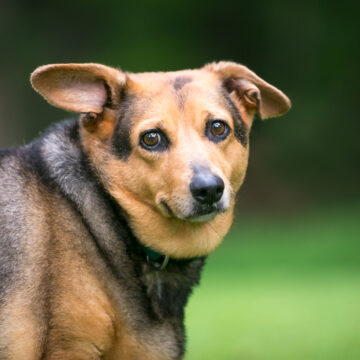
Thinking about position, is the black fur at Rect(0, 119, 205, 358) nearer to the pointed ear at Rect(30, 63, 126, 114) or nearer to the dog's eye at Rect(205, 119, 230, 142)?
the pointed ear at Rect(30, 63, 126, 114)

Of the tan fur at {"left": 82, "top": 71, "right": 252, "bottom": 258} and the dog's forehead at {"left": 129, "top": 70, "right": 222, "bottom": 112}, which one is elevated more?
the dog's forehead at {"left": 129, "top": 70, "right": 222, "bottom": 112}

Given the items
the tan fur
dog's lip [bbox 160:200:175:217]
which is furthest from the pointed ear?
dog's lip [bbox 160:200:175:217]

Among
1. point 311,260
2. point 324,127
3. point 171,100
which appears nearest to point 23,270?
point 171,100

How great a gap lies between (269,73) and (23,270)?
17.4 meters

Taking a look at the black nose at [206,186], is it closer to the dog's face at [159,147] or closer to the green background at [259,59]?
the dog's face at [159,147]

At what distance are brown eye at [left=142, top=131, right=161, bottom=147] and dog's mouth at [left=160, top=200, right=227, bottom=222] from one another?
392 millimetres

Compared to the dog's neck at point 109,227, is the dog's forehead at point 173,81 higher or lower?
higher

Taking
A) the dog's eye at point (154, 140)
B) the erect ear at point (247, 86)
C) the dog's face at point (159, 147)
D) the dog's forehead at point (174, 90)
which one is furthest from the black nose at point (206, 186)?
the erect ear at point (247, 86)

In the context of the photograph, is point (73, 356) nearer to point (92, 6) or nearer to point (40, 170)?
point (40, 170)

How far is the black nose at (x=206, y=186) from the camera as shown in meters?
4.80

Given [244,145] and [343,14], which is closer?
[244,145]

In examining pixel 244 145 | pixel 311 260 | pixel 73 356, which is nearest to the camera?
pixel 73 356

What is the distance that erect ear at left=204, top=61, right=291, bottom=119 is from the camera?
18.5 ft

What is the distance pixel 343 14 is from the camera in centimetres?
2047
